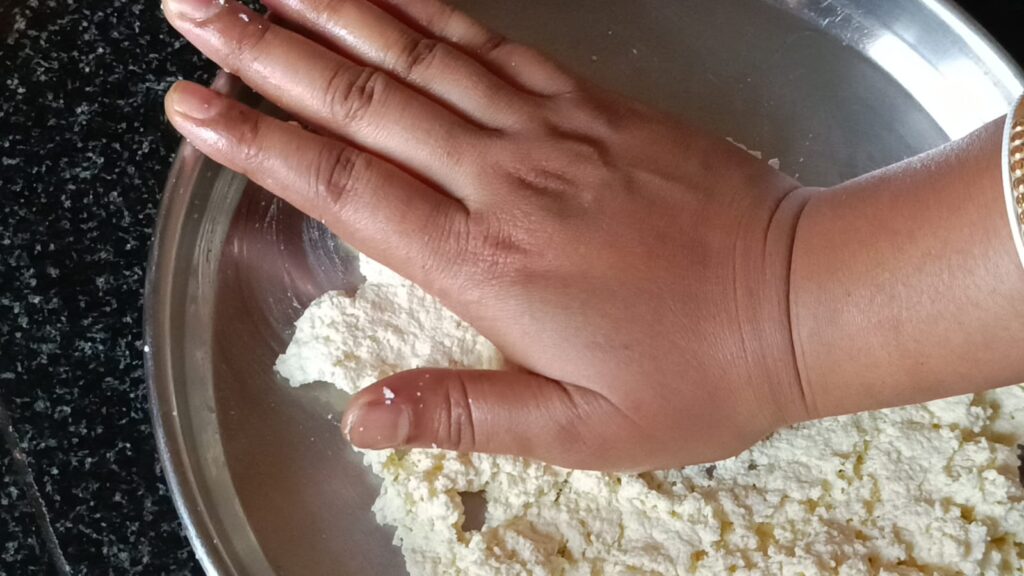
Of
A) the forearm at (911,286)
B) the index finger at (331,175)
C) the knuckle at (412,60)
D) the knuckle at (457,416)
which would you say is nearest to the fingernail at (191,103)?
the index finger at (331,175)

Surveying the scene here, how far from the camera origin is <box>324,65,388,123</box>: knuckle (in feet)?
2.10

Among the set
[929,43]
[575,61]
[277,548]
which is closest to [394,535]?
[277,548]

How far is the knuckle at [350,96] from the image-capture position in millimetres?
641

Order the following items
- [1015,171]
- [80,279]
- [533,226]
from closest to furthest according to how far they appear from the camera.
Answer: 1. [1015,171]
2. [533,226]
3. [80,279]

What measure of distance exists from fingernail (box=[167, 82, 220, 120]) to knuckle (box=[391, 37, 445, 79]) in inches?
5.3

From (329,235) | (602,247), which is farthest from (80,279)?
(602,247)

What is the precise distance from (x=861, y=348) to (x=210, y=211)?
47cm

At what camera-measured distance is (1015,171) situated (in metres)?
0.52

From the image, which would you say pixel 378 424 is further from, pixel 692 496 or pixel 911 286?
pixel 911 286

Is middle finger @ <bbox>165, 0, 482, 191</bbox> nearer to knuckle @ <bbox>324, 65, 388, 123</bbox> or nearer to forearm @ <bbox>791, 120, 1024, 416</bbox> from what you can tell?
knuckle @ <bbox>324, 65, 388, 123</bbox>

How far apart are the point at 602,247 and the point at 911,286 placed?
0.63ft

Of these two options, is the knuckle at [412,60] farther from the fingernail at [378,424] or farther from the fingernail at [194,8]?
the fingernail at [378,424]

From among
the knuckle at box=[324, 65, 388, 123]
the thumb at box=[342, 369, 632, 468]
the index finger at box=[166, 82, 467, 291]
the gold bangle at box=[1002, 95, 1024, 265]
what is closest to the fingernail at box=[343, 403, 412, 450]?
the thumb at box=[342, 369, 632, 468]

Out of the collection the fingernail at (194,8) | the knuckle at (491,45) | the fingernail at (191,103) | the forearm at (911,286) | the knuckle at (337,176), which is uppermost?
the knuckle at (491,45)
